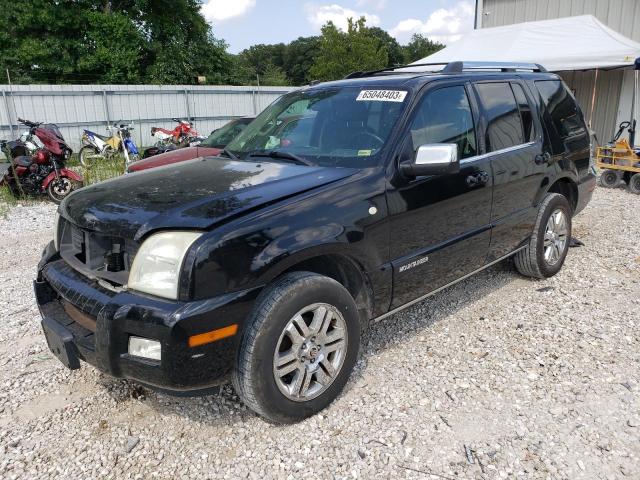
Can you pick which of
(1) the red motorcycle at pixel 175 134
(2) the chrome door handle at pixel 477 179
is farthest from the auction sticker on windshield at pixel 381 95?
(1) the red motorcycle at pixel 175 134

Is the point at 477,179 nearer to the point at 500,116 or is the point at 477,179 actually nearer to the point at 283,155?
the point at 500,116

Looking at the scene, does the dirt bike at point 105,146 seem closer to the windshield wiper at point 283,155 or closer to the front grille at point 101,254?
the windshield wiper at point 283,155

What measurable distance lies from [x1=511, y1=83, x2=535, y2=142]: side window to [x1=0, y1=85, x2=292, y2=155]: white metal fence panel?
14597mm

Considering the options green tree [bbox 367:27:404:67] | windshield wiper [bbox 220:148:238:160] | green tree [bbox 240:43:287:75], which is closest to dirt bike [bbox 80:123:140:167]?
windshield wiper [bbox 220:148:238:160]

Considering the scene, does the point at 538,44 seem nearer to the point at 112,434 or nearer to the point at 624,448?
the point at 624,448

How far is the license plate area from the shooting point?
2484mm

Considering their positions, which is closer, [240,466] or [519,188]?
[240,466]

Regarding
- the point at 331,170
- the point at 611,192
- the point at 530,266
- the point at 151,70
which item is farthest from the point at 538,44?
the point at 151,70

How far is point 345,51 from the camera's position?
36875 mm

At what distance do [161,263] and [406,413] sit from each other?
156cm

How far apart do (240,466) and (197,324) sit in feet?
2.54

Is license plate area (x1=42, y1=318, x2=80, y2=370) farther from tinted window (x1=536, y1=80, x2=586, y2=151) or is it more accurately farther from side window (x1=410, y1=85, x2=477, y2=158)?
Result: tinted window (x1=536, y1=80, x2=586, y2=151)

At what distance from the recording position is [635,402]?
289 centimetres

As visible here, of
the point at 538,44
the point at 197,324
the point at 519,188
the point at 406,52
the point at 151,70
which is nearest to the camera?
the point at 197,324
